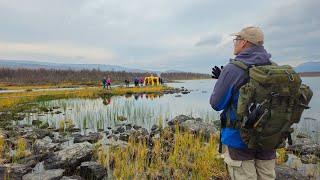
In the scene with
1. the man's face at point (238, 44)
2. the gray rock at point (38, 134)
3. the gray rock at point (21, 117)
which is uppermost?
the man's face at point (238, 44)

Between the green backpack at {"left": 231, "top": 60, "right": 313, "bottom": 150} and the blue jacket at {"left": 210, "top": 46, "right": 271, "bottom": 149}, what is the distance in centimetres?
14

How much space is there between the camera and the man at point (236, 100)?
2850 mm

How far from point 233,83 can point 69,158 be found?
571cm

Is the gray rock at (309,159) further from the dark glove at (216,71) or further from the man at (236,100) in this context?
the dark glove at (216,71)

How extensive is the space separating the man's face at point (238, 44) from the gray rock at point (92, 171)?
493 centimetres

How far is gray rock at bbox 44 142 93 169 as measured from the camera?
22.6 feet

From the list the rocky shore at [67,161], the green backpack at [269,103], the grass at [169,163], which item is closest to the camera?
the green backpack at [269,103]

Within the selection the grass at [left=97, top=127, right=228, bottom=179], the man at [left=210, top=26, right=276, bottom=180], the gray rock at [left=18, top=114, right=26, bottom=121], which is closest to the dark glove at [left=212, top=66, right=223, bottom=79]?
the man at [left=210, top=26, right=276, bottom=180]

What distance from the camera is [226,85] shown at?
2.86 m

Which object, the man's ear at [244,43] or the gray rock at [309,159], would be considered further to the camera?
the gray rock at [309,159]

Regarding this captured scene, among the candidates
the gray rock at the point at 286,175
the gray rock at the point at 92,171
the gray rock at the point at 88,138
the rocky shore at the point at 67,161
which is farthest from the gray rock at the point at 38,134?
the gray rock at the point at 286,175

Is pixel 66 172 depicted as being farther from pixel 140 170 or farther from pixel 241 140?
pixel 241 140

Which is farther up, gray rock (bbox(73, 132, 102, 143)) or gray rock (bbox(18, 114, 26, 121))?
gray rock (bbox(73, 132, 102, 143))

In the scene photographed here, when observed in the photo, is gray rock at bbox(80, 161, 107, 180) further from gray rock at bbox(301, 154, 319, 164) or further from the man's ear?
gray rock at bbox(301, 154, 319, 164)
